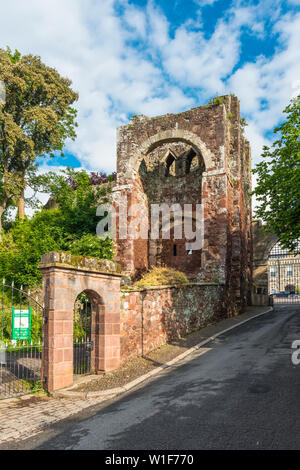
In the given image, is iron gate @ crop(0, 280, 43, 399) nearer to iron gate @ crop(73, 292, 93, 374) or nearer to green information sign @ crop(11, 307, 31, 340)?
green information sign @ crop(11, 307, 31, 340)

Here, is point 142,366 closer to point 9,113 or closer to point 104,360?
point 104,360

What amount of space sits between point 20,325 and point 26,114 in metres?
18.6

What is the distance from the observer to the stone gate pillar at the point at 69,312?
22.5 ft

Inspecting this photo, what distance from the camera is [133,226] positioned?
18.2 m

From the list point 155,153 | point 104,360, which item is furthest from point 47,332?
point 155,153

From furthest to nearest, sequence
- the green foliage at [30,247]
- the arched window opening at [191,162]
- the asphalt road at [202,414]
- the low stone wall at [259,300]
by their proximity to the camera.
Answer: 1. the low stone wall at [259,300]
2. the arched window opening at [191,162]
3. the green foliage at [30,247]
4. the asphalt road at [202,414]

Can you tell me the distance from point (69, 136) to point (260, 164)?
18082 millimetres

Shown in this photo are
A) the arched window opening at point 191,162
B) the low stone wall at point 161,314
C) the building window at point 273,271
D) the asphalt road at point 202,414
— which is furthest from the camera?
the building window at point 273,271

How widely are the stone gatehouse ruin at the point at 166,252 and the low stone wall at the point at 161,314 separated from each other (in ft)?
0.09

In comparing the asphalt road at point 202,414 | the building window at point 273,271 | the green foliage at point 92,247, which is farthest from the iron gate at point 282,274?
the asphalt road at point 202,414

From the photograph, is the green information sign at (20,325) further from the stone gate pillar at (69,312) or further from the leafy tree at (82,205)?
the leafy tree at (82,205)

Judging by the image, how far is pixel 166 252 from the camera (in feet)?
65.5

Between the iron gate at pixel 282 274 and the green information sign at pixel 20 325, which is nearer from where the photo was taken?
the green information sign at pixel 20 325

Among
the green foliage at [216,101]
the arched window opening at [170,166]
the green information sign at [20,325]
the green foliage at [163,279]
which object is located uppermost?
the green foliage at [216,101]
